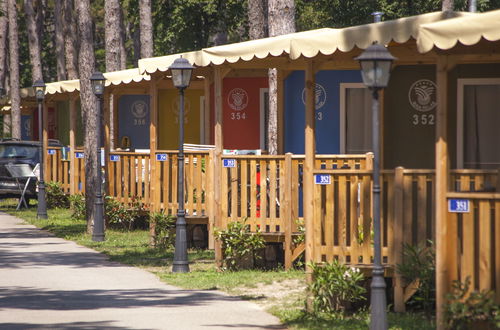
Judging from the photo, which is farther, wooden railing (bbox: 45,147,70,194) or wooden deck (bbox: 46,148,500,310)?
wooden railing (bbox: 45,147,70,194)

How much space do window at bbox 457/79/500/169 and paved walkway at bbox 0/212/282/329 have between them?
4278mm

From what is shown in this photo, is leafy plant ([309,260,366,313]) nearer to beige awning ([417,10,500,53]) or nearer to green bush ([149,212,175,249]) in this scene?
beige awning ([417,10,500,53])

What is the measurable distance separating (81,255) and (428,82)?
596 cm

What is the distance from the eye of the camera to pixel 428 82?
16.1m

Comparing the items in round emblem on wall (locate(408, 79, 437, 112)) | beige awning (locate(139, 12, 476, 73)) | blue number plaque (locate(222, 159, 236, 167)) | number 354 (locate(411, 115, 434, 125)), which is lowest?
blue number plaque (locate(222, 159, 236, 167))

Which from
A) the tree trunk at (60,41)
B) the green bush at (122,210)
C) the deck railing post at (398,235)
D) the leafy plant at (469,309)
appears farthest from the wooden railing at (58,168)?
the tree trunk at (60,41)

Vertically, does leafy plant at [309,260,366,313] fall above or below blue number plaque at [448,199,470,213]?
below

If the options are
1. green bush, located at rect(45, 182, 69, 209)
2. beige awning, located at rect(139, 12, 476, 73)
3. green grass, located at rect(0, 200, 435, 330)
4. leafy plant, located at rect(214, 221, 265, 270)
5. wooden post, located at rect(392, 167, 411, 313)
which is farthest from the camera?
green bush, located at rect(45, 182, 69, 209)

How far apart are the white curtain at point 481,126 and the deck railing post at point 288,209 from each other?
2.46 metres

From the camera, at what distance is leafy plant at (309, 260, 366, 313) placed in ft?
36.2

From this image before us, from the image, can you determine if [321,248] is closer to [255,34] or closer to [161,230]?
[161,230]

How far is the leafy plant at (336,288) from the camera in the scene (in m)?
11.0

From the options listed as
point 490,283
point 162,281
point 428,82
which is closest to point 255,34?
point 428,82

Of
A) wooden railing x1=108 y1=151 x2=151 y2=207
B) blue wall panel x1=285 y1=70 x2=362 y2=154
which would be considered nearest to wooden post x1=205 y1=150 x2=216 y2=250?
blue wall panel x1=285 y1=70 x2=362 y2=154
